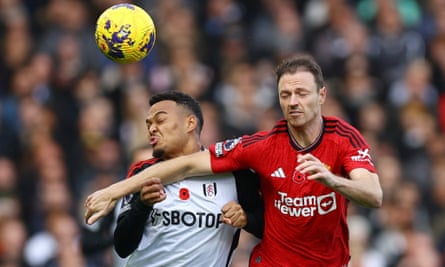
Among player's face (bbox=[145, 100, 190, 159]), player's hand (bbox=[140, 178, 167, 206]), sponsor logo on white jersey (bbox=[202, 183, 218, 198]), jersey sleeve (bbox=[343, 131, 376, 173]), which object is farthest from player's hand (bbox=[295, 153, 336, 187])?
player's face (bbox=[145, 100, 190, 159])

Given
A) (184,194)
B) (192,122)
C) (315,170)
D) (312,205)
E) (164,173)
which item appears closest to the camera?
(315,170)

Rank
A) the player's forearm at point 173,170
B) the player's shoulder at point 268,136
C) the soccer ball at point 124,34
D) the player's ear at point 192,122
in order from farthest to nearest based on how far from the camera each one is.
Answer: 1. the soccer ball at point 124,34
2. the player's ear at point 192,122
3. the player's forearm at point 173,170
4. the player's shoulder at point 268,136

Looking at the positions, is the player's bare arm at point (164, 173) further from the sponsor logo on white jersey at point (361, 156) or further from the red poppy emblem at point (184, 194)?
the sponsor logo on white jersey at point (361, 156)

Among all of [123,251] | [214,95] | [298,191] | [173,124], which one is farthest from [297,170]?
[214,95]

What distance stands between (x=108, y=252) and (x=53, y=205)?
122cm

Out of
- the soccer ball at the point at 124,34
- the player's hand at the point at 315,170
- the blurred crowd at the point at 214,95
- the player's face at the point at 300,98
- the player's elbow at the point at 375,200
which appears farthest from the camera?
the blurred crowd at the point at 214,95

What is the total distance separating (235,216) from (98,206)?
0.93 m

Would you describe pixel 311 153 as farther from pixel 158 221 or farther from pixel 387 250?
pixel 387 250

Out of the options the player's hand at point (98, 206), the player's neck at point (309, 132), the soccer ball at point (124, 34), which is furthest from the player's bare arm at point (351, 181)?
the soccer ball at point (124, 34)

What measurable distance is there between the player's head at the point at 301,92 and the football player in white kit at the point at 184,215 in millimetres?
686

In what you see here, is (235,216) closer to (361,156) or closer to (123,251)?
(123,251)

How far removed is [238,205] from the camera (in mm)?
8406

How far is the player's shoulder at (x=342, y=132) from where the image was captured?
8016 mm

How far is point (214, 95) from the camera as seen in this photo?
1448cm
